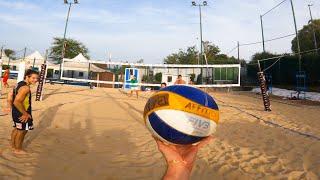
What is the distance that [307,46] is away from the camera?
126ft

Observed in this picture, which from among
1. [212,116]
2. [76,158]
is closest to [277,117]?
[76,158]

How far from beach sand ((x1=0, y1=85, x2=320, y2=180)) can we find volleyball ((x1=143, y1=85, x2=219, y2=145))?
3.02 metres

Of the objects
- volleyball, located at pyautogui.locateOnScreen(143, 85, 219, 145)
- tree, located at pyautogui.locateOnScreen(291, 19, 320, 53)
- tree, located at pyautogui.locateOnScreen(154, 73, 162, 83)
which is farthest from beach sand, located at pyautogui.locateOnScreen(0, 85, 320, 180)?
tree, located at pyautogui.locateOnScreen(291, 19, 320, 53)

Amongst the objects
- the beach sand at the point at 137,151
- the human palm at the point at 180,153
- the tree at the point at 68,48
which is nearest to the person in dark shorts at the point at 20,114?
the beach sand at the point at 137,151

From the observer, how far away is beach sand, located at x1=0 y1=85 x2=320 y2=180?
16.8ft

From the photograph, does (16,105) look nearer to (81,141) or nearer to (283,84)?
(81,141)

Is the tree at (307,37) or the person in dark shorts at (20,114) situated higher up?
the tree at (307,37)

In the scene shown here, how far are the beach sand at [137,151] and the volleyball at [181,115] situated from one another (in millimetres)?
3023

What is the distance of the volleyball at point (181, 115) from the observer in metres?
2.08

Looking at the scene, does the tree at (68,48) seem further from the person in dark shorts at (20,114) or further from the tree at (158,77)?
the person in dark shorts at (20,114)

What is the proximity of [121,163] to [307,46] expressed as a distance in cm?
3717

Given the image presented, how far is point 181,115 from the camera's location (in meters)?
2.15

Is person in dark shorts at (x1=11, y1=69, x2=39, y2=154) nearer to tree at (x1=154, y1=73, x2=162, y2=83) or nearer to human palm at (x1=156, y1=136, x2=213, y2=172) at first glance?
human palm at (x1=156, y1=136, x2=213, y2=172)

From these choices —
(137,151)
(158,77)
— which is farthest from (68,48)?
A: (137,151)
